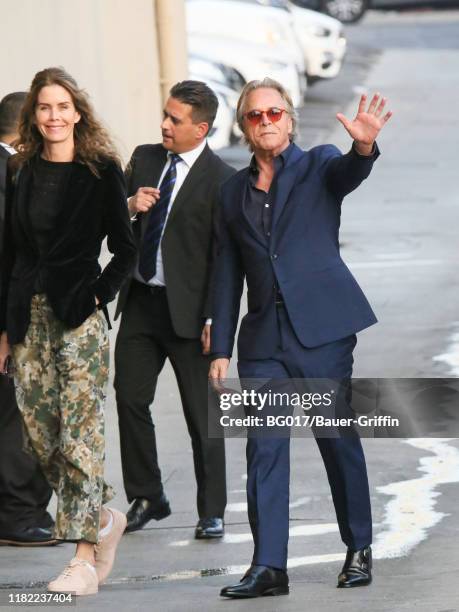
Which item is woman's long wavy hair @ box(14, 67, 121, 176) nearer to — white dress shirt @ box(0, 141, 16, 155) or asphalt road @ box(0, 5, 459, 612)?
white dress shirt @ box(0, 141, 16, 155)

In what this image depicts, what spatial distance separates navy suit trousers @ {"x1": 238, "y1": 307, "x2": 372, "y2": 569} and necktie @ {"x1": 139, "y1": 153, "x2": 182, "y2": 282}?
122cm

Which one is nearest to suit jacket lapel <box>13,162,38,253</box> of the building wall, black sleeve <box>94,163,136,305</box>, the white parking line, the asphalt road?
black sleeve <box>94,163,136,305</box>

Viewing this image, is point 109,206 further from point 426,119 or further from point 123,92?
point 426,119

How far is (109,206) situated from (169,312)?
3.37ft

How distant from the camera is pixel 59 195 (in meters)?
6.43

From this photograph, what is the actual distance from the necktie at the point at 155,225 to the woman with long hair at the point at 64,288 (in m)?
0.88

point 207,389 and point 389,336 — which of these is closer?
point 207,389

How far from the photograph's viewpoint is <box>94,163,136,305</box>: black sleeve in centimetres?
649

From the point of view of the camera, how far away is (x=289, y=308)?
247 inches

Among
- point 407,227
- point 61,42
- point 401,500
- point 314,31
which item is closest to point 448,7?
point 314,31

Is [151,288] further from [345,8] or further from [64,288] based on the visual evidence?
[345,8]

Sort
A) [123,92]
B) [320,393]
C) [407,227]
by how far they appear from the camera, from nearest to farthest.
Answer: [320,393] → [123,92] → [407,227]

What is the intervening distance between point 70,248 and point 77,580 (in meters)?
1.26

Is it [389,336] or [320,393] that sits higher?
[320,393]
